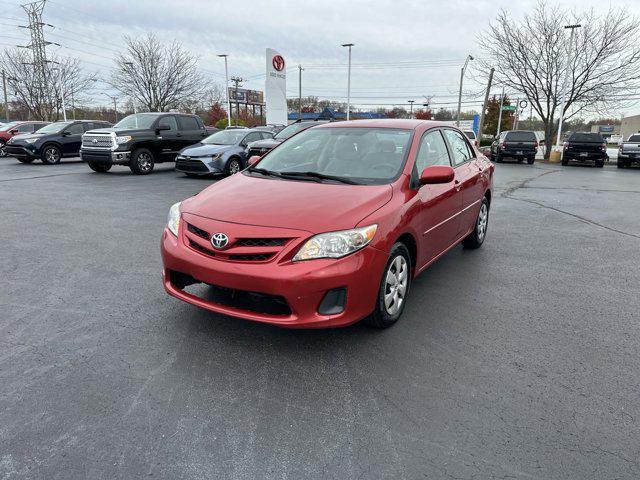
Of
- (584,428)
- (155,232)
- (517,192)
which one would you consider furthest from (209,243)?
(517,192)

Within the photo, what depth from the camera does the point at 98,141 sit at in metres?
13.6

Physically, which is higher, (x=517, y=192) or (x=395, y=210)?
(x=395, y=210)


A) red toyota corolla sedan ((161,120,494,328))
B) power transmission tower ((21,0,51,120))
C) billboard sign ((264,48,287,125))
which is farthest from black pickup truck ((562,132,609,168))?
Result: power transmission tower ((21,0,51,120))

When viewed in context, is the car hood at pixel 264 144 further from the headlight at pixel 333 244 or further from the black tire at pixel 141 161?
the headlight at pixel 333 244

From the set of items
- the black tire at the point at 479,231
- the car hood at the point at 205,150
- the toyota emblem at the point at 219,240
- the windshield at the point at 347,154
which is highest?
the windshield at the point at 347,154

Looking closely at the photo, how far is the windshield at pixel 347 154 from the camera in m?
3.96

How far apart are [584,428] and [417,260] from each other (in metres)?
1.76

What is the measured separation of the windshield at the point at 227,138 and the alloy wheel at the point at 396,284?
11.0 m

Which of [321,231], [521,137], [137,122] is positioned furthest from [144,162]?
[521,137]

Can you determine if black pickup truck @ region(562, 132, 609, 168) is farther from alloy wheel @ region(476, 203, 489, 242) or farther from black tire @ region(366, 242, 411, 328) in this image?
black tire @ region(366, 242, 411, 328)

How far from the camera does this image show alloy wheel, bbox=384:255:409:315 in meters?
3.47

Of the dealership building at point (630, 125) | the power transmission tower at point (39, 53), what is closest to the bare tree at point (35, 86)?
the power transmission tower at point (39, 53)

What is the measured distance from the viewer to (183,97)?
42.0 m

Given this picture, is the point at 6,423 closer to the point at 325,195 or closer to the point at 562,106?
the point at 325,195
